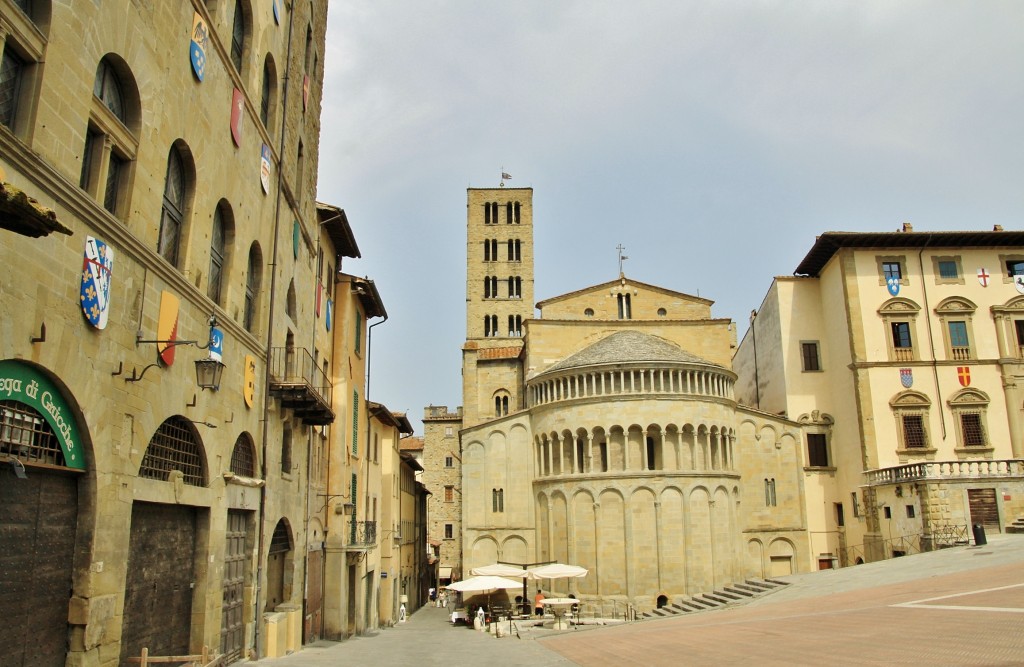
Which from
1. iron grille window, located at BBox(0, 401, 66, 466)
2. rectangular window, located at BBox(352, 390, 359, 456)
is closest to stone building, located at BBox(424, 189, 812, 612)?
rectangular window, located at BBox(352, 390, 359, 456)

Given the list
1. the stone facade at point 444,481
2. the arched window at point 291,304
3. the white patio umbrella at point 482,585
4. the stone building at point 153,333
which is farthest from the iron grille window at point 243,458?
the stone facade at point 444,481

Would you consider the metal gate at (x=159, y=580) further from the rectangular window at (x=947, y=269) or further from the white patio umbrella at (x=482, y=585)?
the rectangular window at (x=947, y=269)

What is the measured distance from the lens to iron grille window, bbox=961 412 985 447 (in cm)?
4022

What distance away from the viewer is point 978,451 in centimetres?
3984

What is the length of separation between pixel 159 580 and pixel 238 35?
442 inches

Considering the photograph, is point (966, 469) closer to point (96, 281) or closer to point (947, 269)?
point (947, 269)

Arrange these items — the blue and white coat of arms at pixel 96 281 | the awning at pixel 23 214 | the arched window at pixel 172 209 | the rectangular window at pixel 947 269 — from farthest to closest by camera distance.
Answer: the rectangular window at pixel 947 269 → the arched window at pixel 172 209 → the blue and white coat of arms at pixel 96 281 → the awning at pixel 23 214

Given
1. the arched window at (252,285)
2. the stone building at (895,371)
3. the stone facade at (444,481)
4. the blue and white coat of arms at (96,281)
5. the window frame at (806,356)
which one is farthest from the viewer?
the stone facade at (444,481)

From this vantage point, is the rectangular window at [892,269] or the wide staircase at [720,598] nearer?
the wide staircase at [720,598]

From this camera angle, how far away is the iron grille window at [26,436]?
819cm

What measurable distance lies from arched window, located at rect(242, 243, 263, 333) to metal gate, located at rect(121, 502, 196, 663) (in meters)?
5.22

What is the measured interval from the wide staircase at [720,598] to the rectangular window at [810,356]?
14237mm

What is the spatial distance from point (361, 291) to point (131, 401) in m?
20.7

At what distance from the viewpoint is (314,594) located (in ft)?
78.4
